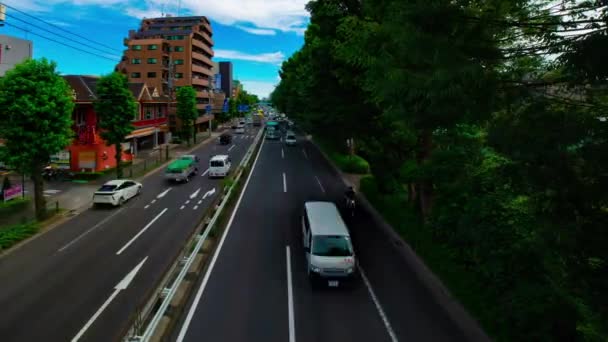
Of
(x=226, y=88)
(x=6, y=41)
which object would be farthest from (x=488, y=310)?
(x=226, y=88)

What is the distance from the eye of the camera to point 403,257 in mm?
17312

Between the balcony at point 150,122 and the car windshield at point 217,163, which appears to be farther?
the balcony at point 150,122

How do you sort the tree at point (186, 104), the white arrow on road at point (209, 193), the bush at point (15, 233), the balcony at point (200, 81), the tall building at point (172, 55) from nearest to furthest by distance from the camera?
the bush at point (15, 233) → the white arrow on road at point (209, 193) → the tree at point (186, 104) → the tall building at point (172, 55) → the balcony at point (200, 81)

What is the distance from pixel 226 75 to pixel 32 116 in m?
152

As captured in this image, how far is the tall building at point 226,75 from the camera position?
166375 mm

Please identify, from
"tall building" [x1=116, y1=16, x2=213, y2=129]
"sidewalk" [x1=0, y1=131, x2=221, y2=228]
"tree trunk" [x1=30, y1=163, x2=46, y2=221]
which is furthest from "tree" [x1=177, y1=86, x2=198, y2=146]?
"tree trunk" [x1=30, y1=163, x2=46, y2=221]

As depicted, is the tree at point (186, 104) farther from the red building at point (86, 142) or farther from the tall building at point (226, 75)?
the tall building at point (226, 75)

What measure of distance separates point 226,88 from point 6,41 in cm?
13567

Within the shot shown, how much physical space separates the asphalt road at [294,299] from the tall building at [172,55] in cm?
4041

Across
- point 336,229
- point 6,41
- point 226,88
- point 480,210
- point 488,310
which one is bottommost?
point 488,310

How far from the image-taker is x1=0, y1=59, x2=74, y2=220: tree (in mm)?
20688

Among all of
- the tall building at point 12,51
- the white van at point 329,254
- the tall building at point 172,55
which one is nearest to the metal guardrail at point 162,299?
the white van at point 329,254

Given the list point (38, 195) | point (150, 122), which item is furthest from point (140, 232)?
point (150, 122)

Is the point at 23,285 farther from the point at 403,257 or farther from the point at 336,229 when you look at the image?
the point at 403,257
